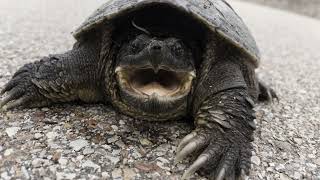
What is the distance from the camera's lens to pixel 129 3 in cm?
236

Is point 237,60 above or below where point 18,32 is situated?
above

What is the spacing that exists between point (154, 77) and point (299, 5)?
432 inches

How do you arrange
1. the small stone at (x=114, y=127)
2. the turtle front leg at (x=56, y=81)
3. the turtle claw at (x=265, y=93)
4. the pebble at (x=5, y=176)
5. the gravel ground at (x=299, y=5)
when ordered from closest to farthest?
the pebble at (x=5, y=176), the small stone at (x=114, y=127), the turtle front leg at (x=56, y=81), the turtle claw at (x=265, y=93), the gravel ground at (x=299, y=5)

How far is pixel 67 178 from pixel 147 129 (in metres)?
0.66

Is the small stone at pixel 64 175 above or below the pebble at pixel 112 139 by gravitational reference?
below

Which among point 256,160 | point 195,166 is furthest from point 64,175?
point 256,160

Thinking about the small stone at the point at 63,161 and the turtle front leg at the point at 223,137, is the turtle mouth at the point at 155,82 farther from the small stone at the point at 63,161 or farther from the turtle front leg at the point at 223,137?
the small stone at the point at 63,161

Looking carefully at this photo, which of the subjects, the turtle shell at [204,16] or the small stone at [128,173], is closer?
the small stone at [128,173]

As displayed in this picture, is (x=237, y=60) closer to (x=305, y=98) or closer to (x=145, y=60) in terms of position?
(x=145, y=60)

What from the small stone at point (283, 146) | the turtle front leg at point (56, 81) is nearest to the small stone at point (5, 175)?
the turtle front leg at point (56, 81)

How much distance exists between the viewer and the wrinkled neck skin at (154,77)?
7.10 ft

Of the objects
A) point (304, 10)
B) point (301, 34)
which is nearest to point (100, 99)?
point (301, 34)

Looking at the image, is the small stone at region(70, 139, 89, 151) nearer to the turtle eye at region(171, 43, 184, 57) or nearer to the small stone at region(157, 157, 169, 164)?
the small stone at region(157, 157, 169, 164)

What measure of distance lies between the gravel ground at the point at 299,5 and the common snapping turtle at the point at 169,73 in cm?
953
